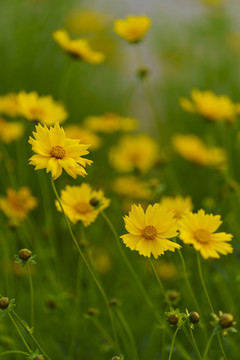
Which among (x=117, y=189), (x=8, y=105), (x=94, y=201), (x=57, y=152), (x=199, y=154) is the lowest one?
(x=117, y=189)

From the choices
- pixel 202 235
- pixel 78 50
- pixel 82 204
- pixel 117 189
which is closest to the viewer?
pixel 202 235

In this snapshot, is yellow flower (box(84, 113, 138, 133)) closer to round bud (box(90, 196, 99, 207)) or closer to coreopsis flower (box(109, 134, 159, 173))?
coreopsis flower (box(109, 134, 159, 173))

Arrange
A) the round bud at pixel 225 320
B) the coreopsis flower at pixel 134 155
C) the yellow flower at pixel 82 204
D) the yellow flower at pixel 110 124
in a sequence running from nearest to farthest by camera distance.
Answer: the round bud at pixel 225 320 → the yellow flower at pixel 82 204 → the yellow flower at pixel 110 124 → the coreopsis flower at pixel 134 155

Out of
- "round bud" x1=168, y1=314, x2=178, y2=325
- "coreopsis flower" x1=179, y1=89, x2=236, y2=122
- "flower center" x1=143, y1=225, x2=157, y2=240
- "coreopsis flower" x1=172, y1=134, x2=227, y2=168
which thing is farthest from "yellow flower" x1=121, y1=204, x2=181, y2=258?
"coreopsis flower" x1=172, y1=134, x2=227, y2=168

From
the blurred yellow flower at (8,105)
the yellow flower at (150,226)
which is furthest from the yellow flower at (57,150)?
the blurred yellow flower at (8,105)

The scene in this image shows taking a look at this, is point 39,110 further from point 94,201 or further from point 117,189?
point 94,201

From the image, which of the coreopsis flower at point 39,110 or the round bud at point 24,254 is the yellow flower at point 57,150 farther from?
the coreopsis flower at point 39,110

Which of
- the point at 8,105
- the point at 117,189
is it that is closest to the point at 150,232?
the point at 8,105
